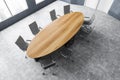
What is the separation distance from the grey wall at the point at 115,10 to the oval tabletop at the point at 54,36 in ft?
5.47

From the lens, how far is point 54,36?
11.2ft

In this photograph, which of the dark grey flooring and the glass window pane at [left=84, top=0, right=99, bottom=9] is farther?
the glass window pane at [left=84, top=0, right=99, bottom=9]

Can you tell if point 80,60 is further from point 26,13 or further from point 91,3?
point 26,13

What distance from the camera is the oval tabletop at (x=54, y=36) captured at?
312cm

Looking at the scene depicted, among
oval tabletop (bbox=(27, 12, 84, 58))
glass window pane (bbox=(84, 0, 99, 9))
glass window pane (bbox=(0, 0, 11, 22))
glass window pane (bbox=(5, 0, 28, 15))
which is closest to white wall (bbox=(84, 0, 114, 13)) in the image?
glass window pane (bbox=(84, 0, 99, 9))

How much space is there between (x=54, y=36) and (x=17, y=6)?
292 cm

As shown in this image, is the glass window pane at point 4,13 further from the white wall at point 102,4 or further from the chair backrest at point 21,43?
the white wall at point 102,4

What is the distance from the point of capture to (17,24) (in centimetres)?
523

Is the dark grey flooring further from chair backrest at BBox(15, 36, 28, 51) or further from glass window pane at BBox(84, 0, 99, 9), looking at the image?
glass window pane at BBox(84, 0, 99, 9)

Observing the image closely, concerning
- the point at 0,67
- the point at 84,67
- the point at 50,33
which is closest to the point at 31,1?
the point at 50,33

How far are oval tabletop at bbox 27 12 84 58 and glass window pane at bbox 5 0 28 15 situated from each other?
232cm

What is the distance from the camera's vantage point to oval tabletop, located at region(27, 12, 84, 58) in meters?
3.12

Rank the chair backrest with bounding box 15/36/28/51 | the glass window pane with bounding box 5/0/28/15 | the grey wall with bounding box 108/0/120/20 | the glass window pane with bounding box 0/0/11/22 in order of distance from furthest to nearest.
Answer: the glass window pane with bounding box 5/0/28/15
the glass window pane with bounding box 0/0/11/22
the grey wall with bounding box 108/0/120/20
the chair backrest with bounding box 15/36/28/51

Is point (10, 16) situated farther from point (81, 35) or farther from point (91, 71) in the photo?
point (91, 71)
